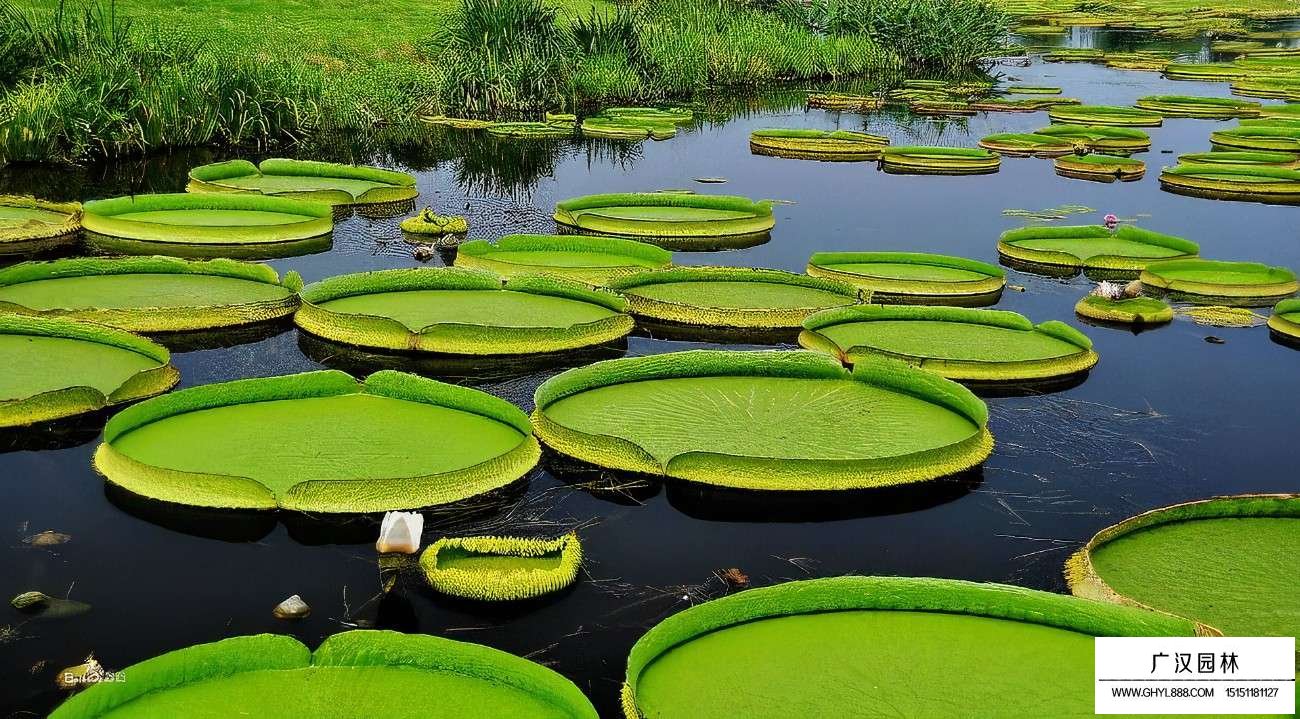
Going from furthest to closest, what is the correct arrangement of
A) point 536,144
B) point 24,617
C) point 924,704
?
point 536,144, point 24,617, point 924,704

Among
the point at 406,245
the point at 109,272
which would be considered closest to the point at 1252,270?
the point at 406,245

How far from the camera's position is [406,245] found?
770cm

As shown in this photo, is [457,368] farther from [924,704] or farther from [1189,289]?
[1189,289]

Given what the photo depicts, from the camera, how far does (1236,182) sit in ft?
34.3


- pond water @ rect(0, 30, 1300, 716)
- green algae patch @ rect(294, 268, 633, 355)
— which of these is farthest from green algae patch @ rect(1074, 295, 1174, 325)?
green algae patch @ rect(294, 268, 633, 355)

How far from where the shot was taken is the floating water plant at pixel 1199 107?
15148 millimetres

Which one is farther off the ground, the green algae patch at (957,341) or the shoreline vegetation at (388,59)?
the shoreline vegetation at (388,59)

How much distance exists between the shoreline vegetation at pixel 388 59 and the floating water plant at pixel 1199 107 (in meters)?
4.09

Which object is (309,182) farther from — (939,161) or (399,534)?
(399,534)

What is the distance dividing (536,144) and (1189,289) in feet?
22.2

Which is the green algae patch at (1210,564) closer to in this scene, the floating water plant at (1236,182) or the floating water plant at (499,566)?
the floating water plant at (499,566)

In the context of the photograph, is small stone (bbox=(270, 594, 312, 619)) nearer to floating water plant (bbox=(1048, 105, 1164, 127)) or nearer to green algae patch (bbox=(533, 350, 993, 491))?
green algae patch (bbox=(533, 350, 993, 491))

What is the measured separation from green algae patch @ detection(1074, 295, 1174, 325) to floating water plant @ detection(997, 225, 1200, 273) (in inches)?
34.9

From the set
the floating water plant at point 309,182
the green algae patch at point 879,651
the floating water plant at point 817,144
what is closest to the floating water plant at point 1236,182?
the floating water plant at point 817,144
